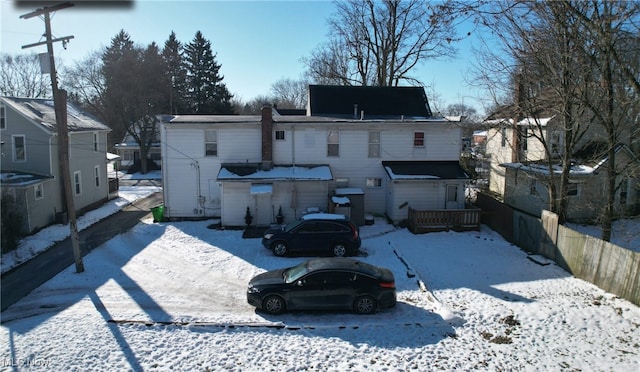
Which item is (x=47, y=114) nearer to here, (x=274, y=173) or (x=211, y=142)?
(x=211, y=142)

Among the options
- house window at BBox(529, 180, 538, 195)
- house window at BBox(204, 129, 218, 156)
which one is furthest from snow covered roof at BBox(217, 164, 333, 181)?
house window at BBox(529, 180, 538, 195)

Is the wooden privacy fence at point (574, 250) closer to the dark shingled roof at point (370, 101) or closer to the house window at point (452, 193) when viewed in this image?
the house window at point (452, 193)

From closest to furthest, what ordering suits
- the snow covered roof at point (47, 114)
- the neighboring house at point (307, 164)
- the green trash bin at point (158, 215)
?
the snow covered roof at point (47, 114) → the neighboring house at point (307, 164) → the green trash bin at point (158, 215)

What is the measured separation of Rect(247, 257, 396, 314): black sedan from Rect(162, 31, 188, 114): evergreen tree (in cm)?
4297

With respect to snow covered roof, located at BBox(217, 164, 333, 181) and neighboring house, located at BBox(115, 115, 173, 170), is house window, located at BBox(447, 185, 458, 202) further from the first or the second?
neighboring house, located at BBox(115, 115, 173, 170)

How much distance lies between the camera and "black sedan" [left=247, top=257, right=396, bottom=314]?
1192 cm

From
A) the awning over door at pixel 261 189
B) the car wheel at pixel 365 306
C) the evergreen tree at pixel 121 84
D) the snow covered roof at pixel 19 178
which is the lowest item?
the car wheel at pixel 365 306

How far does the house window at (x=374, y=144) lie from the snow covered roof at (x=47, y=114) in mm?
16930

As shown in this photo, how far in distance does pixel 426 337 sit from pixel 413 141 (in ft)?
49.1

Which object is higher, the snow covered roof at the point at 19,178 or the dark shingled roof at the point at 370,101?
the dark shingled roof at the point at 370,101

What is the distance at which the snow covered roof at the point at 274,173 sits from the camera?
858 inches

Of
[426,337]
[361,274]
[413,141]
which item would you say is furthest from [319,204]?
[426,337]

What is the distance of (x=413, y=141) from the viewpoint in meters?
24.0

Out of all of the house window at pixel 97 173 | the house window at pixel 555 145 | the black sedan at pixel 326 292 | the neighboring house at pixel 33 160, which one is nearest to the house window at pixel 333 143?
the house window at pixel 555 145
